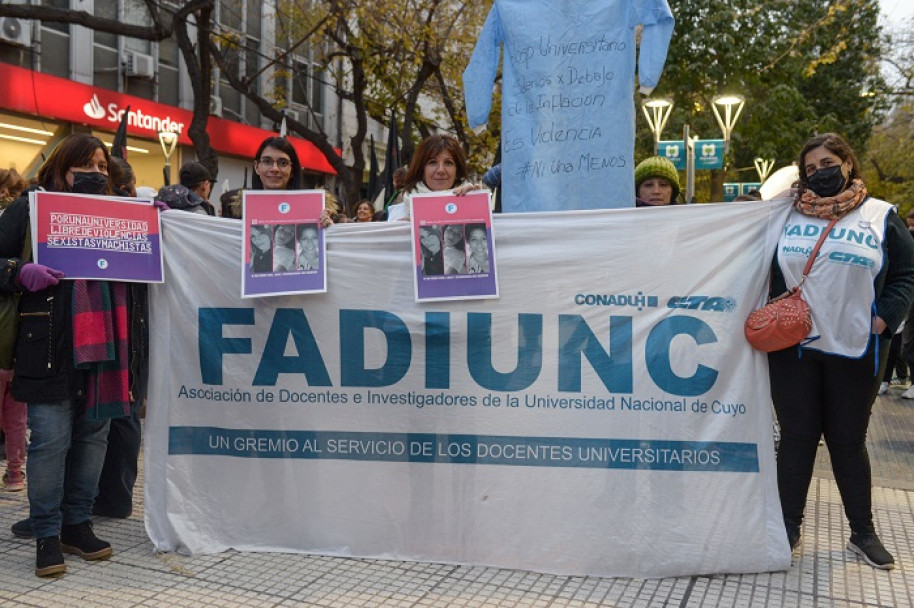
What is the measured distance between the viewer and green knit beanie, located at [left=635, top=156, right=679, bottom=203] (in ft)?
15.3

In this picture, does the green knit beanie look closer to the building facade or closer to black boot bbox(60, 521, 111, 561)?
black boot bbox(60, 521, 111, 561)

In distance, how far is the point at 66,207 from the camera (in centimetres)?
384

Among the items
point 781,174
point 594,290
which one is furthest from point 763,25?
point 594,290

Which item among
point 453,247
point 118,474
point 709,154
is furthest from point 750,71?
point 118,474

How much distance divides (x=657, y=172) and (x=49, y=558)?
11.0 feet

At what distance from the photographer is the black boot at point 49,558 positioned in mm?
3746

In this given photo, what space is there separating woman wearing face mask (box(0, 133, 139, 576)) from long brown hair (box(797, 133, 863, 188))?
307 cm

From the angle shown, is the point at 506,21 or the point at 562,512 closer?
the point at 562,512

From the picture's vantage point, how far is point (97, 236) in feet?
12.8

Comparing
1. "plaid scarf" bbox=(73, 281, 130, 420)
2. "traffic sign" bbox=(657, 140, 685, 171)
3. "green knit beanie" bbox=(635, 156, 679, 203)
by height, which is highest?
"traffic sign" bbox=(657, 140, 685, 171)

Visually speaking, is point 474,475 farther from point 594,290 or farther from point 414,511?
point 594,290

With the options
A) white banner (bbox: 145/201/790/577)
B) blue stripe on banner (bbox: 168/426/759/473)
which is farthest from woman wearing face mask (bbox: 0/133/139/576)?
blue stripe on banner (bbox: 168/426/759/473)

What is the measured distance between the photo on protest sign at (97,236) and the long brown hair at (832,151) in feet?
9.54

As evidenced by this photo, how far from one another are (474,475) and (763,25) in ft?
71.5
